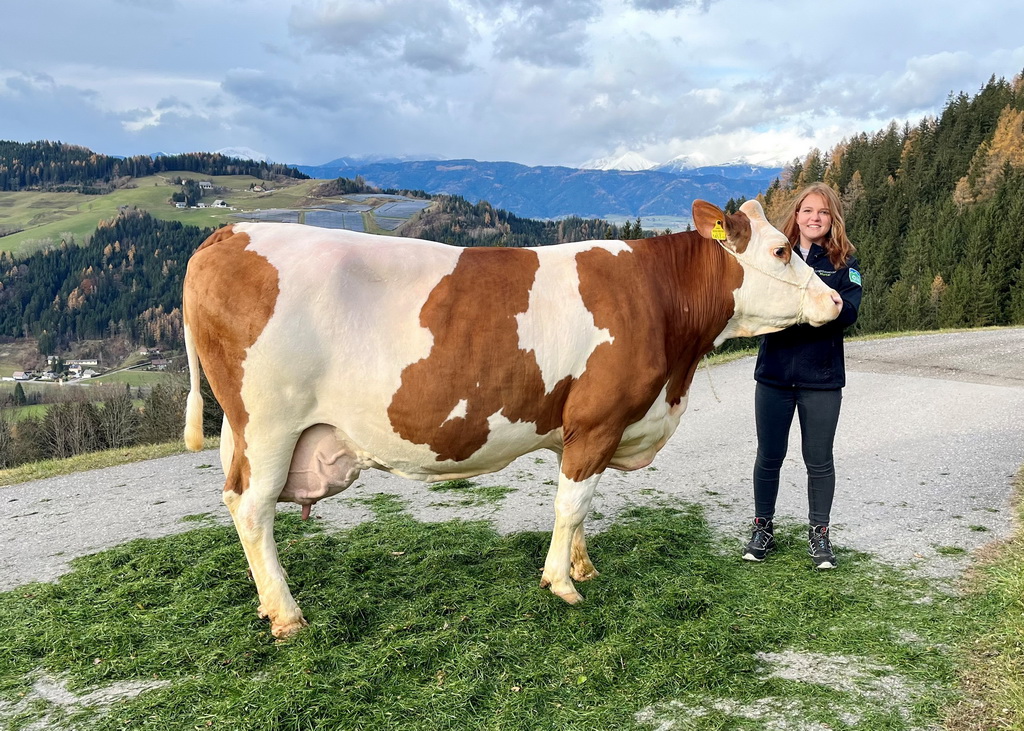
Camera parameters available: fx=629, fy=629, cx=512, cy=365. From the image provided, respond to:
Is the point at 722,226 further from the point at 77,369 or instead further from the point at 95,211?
the point at 95,211

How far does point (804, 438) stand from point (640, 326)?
6.16 ft

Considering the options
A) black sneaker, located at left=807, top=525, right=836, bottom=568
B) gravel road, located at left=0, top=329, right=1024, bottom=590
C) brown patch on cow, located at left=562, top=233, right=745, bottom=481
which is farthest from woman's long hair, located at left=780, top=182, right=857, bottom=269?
black sneaker, located at left=807, top=525, right=836, bottom=568

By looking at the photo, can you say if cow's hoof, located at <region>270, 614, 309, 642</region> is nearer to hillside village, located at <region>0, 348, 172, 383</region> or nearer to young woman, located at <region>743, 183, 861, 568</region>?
young woman, located at <region>743, 183, 861, 568</region>

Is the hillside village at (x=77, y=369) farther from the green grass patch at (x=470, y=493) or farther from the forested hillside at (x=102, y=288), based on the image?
the green grass patch at (x=470, y=493)

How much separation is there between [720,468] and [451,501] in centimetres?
358

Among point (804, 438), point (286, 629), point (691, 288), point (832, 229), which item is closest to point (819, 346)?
point (804, 438)

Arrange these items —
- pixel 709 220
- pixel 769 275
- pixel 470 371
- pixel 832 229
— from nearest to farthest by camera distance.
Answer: pixel 470 371
pixel 709 220
pixel 769 275
pixel 832 229

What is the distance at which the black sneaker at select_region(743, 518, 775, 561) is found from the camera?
16.8 feet

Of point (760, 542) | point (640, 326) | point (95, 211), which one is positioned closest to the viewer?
point (640, 326)

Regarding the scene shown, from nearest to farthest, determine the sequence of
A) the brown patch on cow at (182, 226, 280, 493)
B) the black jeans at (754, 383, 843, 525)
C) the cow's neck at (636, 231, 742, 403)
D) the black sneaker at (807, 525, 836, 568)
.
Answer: the brown patch on cow at (182, 226, 280, 493) < the cow's neck at (636, 231, 742, 403) < the black jeans at (754, 383, 843, 525) < the black sneaker at (807, 525, 836, 568)

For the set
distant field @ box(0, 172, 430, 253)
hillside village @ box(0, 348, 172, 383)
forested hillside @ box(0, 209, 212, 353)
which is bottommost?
hillside village @ box(0, 348, 172, 383)

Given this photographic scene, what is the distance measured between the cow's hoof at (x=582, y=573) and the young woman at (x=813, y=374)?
52.8 inches

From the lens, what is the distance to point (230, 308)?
3.67 meters

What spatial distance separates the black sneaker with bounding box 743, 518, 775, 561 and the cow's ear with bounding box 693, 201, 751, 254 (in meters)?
2.31
